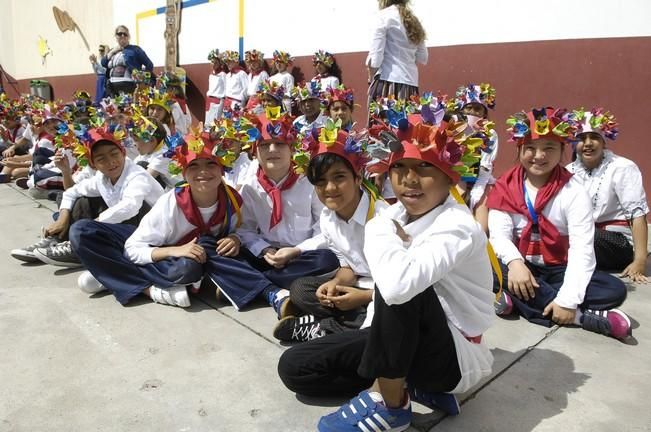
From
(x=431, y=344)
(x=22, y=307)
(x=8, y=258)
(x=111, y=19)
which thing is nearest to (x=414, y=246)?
(x=431, y=344)

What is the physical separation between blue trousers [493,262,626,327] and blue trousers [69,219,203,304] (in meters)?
1.77

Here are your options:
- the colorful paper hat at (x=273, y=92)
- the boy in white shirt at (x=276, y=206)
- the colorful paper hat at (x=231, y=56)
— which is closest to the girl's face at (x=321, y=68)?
the colorful paper hat at (x=273, y=92)

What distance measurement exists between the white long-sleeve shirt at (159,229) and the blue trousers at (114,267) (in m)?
0.06

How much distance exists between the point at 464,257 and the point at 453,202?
23cm

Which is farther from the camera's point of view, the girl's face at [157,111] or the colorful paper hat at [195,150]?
the girl's face at [157,111]

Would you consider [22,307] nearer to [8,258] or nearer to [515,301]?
[8,258]

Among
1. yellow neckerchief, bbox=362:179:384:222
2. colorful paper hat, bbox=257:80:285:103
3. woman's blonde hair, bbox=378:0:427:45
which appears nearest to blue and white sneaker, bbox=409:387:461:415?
yellow neckerchief, bbox=362:179:384:222

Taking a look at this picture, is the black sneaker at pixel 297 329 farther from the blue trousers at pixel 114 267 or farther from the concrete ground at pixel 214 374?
the blue trousers at pixel 114 267

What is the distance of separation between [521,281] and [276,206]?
1.41 metres

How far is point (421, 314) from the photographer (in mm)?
1658

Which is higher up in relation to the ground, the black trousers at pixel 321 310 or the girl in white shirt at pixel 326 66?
the girl in white shirt at pixel 326 66

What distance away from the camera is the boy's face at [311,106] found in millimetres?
5371

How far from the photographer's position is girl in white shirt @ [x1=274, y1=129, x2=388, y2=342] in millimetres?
2432

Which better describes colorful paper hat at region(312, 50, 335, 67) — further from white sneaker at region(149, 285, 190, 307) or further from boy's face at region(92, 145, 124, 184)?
white sneaker at region(149, 285, 190, 307)
